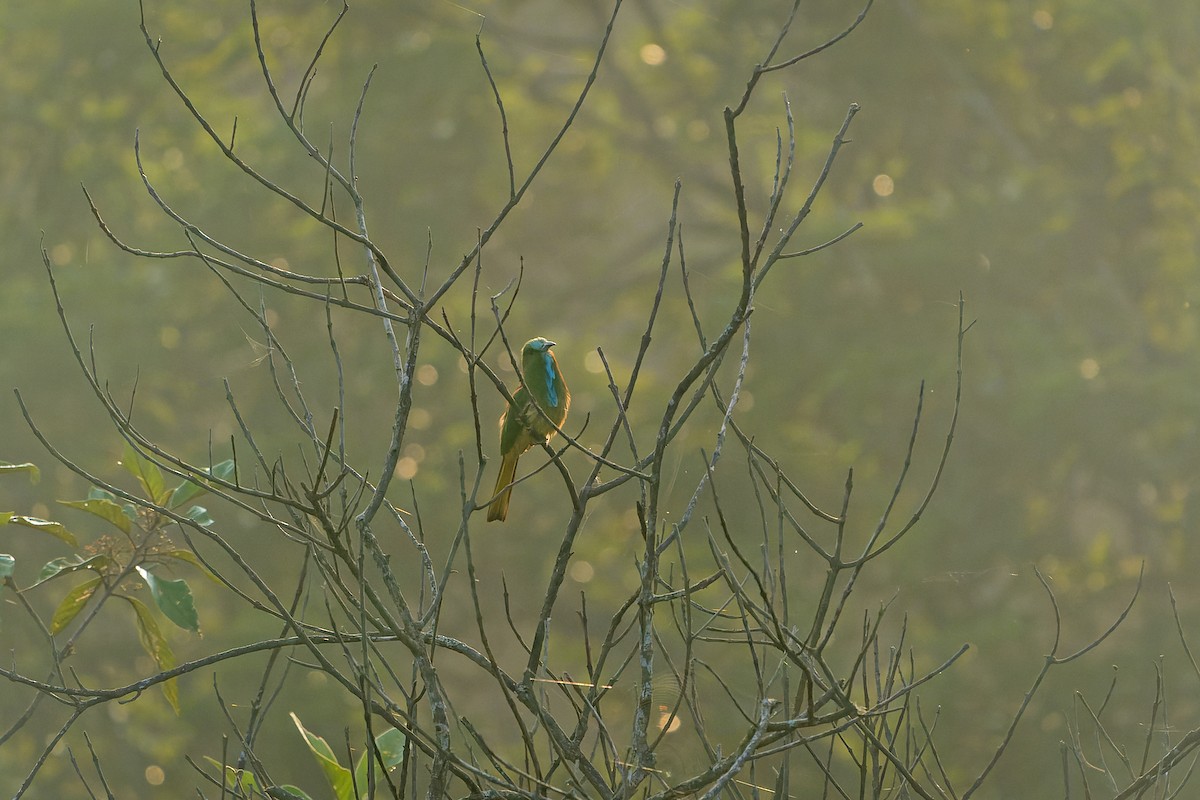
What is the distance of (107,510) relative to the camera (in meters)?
1.78

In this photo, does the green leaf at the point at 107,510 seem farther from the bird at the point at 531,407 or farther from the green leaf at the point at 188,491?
the bird at the point at 531,407

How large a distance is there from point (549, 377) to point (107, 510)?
932 millimetres

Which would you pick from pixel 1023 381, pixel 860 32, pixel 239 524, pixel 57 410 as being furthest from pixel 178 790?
pixel 860 32

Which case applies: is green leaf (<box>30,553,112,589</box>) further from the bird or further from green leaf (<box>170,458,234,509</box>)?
the bird

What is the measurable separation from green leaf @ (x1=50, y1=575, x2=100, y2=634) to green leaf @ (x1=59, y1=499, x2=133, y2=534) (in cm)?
A: 9

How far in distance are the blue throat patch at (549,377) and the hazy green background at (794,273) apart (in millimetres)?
2601

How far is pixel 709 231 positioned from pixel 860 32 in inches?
46.9

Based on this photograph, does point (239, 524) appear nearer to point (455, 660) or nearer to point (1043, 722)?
point (455, 660)

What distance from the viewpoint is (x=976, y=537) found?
538cm

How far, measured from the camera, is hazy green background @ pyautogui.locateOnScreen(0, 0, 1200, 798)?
539 centimetres

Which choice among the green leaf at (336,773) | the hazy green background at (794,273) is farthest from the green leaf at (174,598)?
the hazy green background at (794,273)

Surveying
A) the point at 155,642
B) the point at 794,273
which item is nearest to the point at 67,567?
the point at 155,642

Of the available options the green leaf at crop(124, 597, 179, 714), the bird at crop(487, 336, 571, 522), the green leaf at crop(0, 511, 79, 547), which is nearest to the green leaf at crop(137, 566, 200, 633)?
the green leaf at crop(124, 597, 179, 714)

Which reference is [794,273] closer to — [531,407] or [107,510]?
[531,407]
